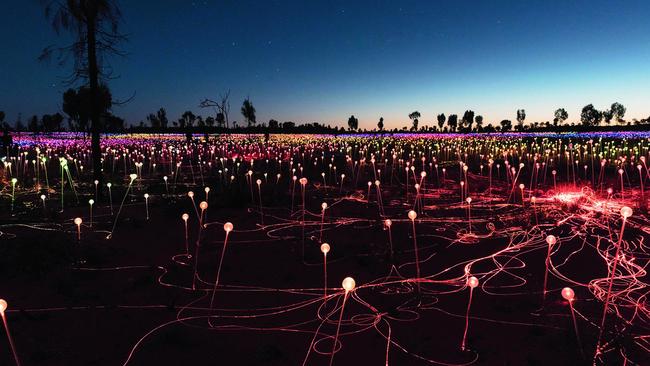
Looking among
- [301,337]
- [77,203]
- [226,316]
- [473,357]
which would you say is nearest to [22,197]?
[77,203]

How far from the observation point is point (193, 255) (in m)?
6.80

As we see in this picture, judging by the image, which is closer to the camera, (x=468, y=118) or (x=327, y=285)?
(x=327, y=285)

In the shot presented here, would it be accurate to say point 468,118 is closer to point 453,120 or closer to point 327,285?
point 453,120

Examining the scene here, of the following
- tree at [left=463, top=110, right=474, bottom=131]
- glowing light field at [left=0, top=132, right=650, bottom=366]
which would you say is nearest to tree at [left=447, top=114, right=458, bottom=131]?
tree at [left=463, top=110, right=474, bottom=131]

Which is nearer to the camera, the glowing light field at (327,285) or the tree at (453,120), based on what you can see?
the glowing light field at (327,285)

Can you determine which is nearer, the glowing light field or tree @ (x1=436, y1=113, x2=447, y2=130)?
the glowing light field

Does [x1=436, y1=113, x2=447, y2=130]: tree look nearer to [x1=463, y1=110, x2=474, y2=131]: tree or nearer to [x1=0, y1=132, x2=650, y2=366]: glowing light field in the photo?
[x1=463, y1=110, x2=474, y2=131]: tree

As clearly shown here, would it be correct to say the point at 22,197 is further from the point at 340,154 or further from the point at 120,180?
the point at 340,154

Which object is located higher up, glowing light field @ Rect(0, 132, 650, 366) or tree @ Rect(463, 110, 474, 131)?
tree @ Rect(463, 110, 474, 131)

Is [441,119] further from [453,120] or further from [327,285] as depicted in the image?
[327,285]

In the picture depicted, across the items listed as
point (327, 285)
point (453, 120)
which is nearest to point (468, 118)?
point (453, 120)

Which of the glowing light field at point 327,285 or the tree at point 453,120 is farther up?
the tree at point 453,120

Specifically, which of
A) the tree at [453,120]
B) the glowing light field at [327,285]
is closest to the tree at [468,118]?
the tree at [453,120]

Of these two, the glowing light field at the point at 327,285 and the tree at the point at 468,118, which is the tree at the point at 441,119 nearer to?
the tree at the point at 468,118
